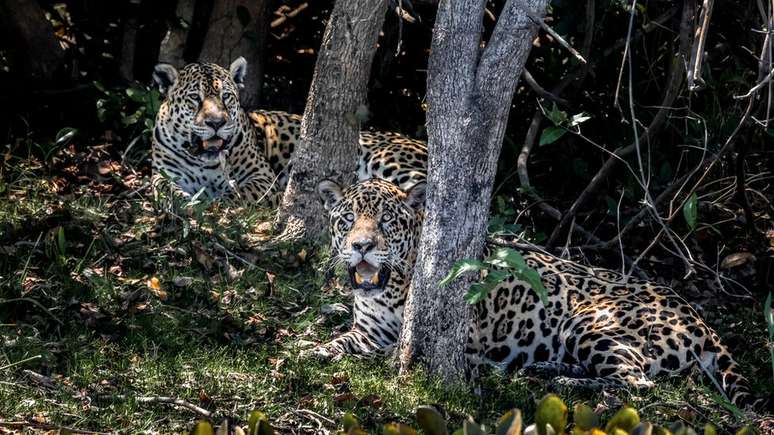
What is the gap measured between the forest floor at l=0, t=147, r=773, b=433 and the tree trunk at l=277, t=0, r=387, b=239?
33cm

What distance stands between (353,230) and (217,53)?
14.5ft

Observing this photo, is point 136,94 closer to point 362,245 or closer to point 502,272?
point 362,245

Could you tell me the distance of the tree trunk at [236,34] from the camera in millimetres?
12031

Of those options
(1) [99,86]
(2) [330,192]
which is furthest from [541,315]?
(1) [99,86]

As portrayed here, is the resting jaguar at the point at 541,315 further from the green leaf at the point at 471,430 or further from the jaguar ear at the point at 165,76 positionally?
the green leaf at the point at 471,430

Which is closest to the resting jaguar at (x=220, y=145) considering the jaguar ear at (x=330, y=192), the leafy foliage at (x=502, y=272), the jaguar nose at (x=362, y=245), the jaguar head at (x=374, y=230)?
the jaguar ear at (x=330, y=192)

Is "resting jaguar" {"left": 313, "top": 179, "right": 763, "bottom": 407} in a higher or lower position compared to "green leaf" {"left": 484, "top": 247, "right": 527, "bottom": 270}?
lower

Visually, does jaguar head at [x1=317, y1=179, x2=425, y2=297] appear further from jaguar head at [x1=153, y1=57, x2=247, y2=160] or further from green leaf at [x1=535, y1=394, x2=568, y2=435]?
green leaf at [x1=535, y1=394, x2=568, y2=435]

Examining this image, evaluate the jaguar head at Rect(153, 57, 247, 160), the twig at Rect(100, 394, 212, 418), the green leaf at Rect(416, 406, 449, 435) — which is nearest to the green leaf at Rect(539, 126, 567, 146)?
the twig at Rect(100, 394, 212, 418)

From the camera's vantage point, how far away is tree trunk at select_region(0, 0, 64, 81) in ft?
38.3

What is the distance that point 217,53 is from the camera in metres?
12.2

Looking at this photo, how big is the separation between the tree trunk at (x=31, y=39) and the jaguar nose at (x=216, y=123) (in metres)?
1.90

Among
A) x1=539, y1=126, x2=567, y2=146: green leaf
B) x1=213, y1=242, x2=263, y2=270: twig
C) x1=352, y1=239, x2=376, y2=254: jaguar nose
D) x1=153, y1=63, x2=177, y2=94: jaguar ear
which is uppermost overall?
x1=539, y1=126, x2=567, y2=146: green leaf

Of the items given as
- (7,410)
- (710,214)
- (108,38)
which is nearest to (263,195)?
(108,38)
